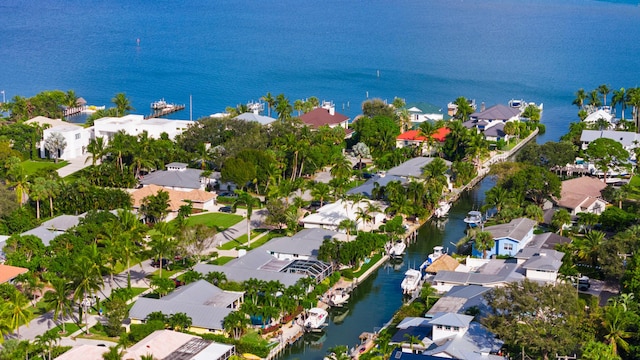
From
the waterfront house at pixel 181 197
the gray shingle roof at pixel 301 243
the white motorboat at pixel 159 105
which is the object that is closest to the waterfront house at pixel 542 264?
the gray shingle roof at pixel 301 243

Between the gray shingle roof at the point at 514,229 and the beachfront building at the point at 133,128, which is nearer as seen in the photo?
the gray shingle roof at the point at 514,229

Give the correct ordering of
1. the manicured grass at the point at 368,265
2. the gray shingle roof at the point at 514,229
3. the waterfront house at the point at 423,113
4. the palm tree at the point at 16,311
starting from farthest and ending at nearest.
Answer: the waterfront house at the point at 423,113 < the gray shingle roof at the point at 514,229 < the manicured grass at the point at 368,265 < the palm tree at the point at 16,311

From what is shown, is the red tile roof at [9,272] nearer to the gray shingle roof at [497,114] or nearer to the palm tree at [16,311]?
the palm tree at [16,311]

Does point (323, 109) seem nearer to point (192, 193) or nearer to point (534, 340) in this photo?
point (192, 193)

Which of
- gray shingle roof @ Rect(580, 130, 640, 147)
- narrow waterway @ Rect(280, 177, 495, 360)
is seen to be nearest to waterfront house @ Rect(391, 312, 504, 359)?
narrow waterway @ Rect(280, 177, 495, 360)

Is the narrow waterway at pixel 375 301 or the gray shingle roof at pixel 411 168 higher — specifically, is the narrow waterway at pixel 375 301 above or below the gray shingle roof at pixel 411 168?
below

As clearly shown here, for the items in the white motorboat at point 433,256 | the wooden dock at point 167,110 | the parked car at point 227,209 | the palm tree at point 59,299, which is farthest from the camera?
the wooden dock at point 167,110

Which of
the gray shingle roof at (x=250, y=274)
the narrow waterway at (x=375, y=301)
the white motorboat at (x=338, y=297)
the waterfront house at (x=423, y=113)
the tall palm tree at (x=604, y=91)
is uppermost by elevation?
the tall palm tree at (x=604, y=91)
